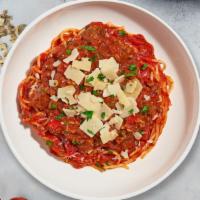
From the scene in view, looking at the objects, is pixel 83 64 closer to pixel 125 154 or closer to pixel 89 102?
pixel 89 102

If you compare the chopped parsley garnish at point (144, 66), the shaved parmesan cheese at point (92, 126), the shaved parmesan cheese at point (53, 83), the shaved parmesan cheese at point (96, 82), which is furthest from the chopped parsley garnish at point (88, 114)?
the chopped parsley garnish at point (144, 66)

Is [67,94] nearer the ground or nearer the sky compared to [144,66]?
nearer the ground

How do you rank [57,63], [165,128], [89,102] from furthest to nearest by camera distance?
[165,128] → [57,63] → [89,102]

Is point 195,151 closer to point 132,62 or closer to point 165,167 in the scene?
point 165,167

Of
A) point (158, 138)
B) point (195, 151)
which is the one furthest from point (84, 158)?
point (195, 151)

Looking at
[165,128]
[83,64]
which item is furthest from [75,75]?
[165,128]

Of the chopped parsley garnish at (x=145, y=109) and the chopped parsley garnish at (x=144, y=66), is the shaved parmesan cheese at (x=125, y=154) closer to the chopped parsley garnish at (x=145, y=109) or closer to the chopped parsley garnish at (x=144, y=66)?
the chopped parsley garnish at (x=145, y=109)
